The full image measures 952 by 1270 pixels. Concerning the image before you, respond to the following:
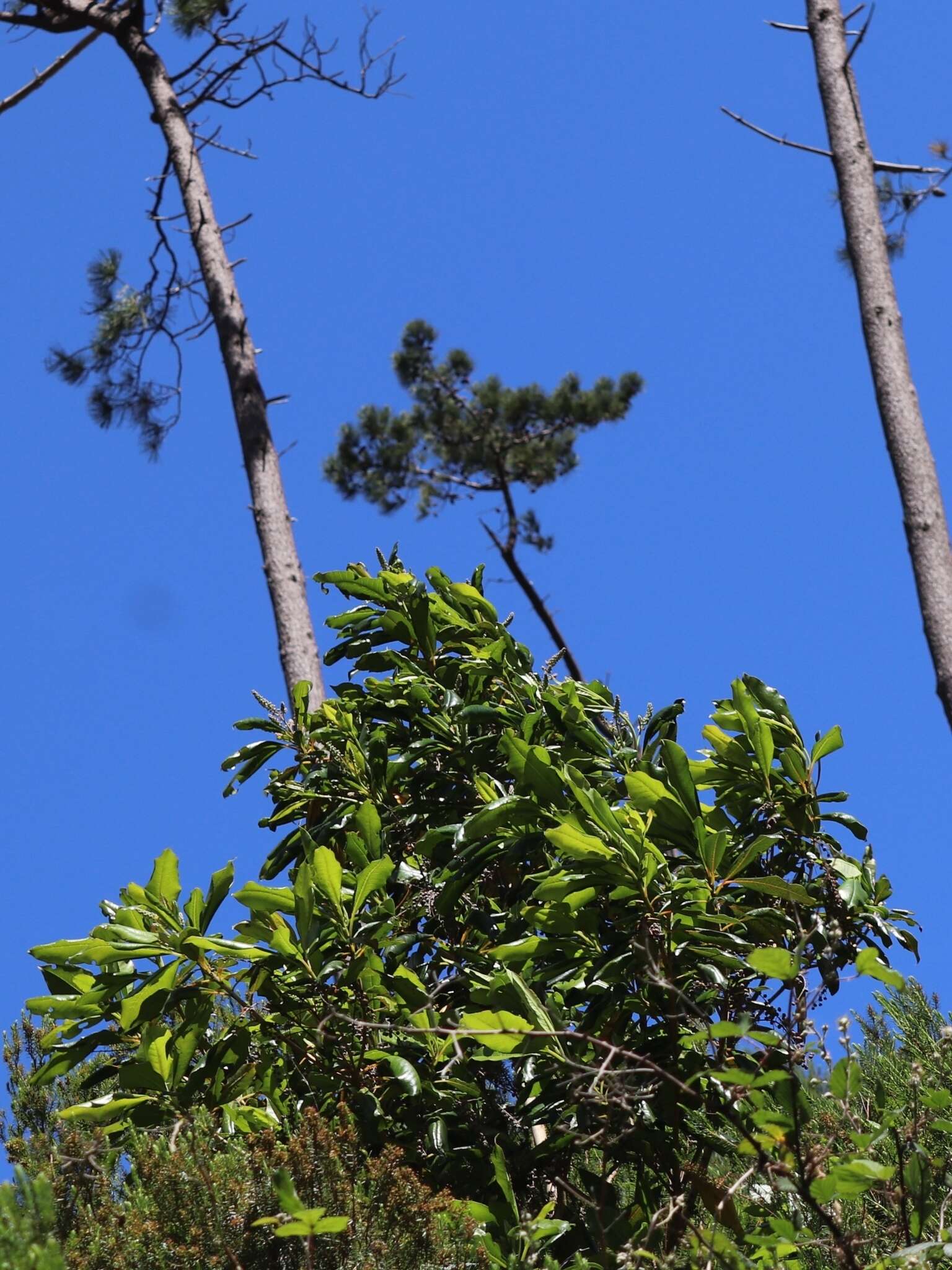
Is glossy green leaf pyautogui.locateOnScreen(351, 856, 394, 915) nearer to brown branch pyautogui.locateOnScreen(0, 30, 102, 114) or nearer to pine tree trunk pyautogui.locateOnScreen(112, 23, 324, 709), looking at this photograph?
pine tree trunk pyautogui.locateOnScreen(112, 23, 324, 709)

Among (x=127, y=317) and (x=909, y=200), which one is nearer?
(x=909, y=200)

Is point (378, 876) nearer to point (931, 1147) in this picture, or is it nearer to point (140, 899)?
point (140, 899)

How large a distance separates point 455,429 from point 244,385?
472 cm

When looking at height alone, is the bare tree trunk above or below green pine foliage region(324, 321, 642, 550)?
below

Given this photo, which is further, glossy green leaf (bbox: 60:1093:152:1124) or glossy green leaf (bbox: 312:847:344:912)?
glossy green leaf (bbox: 60:1093:152:1124)

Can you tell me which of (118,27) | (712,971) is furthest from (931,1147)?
(118,27)

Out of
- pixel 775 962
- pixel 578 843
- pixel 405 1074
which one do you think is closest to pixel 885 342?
pixel 578 843

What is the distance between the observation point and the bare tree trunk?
714 centimetres

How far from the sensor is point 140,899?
301 centimetres

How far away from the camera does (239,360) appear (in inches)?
363

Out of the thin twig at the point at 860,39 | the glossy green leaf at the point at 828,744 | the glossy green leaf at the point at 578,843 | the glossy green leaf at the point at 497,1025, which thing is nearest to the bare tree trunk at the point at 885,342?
the thin twig at the point at 860,39

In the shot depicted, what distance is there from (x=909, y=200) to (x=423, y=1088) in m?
8.65

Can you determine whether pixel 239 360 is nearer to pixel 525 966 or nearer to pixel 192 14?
pixel 192 14

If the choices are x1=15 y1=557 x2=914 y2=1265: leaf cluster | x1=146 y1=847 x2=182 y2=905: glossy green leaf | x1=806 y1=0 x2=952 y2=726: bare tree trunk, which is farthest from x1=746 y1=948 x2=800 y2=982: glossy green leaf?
x1=806 y1=0 x2=952 y2=726: bare tree trunk
